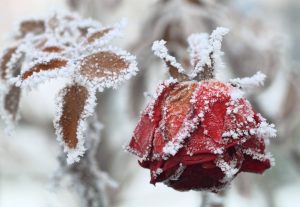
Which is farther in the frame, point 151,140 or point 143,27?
point 143,27

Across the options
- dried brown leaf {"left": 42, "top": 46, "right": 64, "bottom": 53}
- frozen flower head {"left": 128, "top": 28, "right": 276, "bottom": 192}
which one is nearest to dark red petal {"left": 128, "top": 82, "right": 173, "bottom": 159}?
frozen flower head {"left": 128, "top": 28, "right": 276, "bottom": 192}

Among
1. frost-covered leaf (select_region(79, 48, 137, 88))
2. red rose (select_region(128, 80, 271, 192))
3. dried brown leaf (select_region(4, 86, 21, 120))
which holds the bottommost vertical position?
red rose (select_region(128, 80, 271, 192))

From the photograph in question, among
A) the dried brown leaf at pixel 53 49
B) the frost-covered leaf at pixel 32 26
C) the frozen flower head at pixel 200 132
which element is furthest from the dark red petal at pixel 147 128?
the frost-covered leaf at pixel 32 26

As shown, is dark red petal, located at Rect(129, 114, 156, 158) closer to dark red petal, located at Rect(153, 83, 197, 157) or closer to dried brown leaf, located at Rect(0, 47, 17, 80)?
dark red petal, located at Rect(153, 83, 197, 157)

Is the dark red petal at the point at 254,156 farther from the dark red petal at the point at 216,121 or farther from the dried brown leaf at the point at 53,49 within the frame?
the dried brown leaf at the point at 53,49

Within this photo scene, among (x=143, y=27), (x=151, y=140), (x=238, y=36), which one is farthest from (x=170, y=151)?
(x=238, y=36)

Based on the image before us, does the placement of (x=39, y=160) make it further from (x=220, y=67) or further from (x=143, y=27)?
(x=220, y=67)
